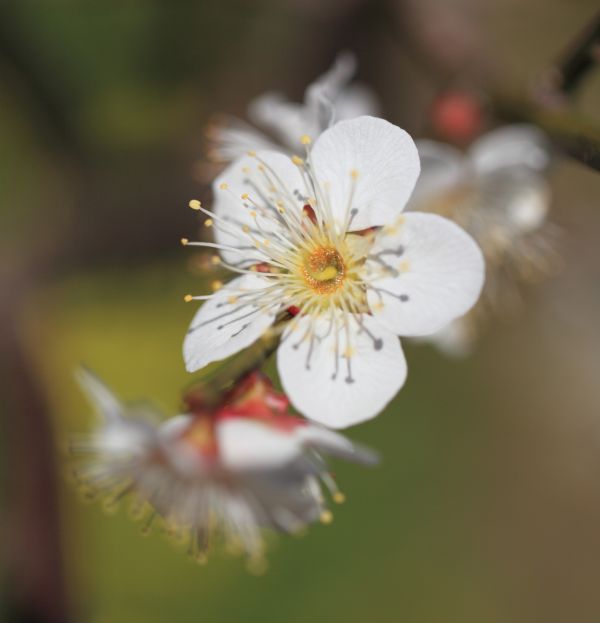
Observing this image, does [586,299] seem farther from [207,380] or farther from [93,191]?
[207,380]

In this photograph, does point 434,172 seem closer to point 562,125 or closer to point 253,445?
point 562,125

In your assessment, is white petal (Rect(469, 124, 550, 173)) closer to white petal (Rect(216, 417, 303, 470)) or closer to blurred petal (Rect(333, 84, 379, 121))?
blurred petal (Rect(333, 84, 379, 121))

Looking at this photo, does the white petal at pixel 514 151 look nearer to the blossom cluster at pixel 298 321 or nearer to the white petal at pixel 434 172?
the white petal at pixel 434 172

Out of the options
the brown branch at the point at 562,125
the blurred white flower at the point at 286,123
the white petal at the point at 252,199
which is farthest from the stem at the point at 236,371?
the brown branch at the point at 562,125

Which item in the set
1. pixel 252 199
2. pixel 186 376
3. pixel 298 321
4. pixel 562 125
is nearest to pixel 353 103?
pixel 562 125

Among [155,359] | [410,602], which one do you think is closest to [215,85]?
[155,359]

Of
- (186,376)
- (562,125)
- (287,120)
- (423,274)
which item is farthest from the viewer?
(186,376)
